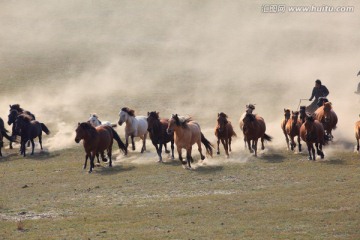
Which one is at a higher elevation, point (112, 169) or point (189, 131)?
point (189, 131)

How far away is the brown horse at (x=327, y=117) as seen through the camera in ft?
129

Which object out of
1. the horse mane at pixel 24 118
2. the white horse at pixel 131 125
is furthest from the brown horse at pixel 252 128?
the horse mane at pixel 24 118

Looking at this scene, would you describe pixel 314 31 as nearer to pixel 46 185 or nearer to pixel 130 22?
pixel 130 22

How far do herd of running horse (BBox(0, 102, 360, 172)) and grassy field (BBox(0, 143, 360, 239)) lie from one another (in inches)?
31.9

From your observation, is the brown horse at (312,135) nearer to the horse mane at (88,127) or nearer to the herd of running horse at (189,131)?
the herd of running horse at (189,131)

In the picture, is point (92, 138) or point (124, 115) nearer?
point (92, 138)

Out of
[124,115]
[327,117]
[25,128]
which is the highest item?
[124,115]

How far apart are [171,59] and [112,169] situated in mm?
51971

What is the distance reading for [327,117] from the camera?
39.1m

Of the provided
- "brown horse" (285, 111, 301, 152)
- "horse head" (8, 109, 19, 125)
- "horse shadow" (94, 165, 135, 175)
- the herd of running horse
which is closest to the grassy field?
"horse shadow" (94, 165, 135, 175)

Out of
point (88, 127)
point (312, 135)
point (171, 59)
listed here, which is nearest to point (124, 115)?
point (88, 127)

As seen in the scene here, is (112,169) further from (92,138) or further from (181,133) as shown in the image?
(181,133)

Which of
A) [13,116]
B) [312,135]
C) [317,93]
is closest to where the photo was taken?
[312,135]

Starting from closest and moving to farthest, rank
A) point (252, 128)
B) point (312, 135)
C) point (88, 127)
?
point (312, 135), point (88, 127), point (252, 128)
